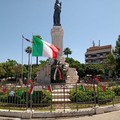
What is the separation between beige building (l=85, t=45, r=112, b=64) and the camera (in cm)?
8600

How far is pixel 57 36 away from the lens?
29.6 m

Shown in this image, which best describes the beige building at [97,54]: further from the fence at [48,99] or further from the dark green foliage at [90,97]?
the fence at [48,99]

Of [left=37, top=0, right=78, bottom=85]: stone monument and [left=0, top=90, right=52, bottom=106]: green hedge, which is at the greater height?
[left=37, top=0, right=78, bottom=85]: stone monument

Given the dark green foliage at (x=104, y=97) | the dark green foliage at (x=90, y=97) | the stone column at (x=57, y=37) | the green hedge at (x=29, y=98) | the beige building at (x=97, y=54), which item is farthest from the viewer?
the beige building at (x=97, y=54)

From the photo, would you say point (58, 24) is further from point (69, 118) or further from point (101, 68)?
point (101, 68)

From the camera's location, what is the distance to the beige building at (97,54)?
282 feet

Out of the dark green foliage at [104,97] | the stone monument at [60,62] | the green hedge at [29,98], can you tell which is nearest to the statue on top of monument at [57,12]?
the stone monument at [60,62]

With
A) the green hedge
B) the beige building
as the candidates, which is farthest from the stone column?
the beige building

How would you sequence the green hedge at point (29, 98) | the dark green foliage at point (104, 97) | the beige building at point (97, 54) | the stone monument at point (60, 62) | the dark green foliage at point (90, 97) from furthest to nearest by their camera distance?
the beige building at point (97, 54), the stone monument at point (60, 62), the dark green foliage at point (104, 97), the dark green foliage at point (90, 97), the green hedge at point (29, 98)

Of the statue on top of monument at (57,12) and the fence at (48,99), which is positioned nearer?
the fence at (48,99)

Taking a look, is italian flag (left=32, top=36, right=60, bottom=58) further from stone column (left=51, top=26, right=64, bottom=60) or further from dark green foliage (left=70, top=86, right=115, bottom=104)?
stone column (left=51, top=26, right=64, bottom=60)

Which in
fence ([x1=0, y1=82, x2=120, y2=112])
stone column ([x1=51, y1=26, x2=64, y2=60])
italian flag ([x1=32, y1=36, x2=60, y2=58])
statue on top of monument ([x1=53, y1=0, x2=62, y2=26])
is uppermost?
statue on top of monument ([x1=53, y1=0, x2=62, y2=26])

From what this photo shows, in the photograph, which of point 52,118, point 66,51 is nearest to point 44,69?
point 52,118

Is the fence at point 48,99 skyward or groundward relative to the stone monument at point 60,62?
groundward
